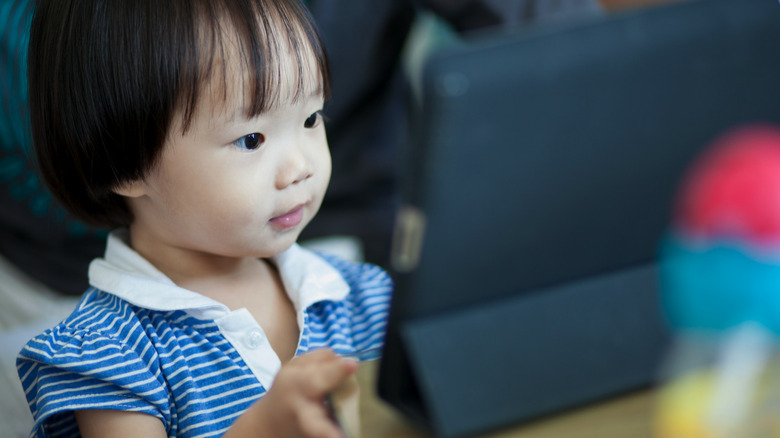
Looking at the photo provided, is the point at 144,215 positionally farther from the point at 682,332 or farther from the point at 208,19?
the point at 682,332

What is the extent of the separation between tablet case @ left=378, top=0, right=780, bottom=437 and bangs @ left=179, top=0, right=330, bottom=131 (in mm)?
318

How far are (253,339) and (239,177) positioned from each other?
0.17m

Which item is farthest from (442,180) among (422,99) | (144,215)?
(144,215)

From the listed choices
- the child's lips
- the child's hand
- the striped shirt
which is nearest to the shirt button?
the striped shirt

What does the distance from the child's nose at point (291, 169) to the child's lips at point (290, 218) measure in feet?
0.12

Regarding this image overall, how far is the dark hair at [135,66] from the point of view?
0.71 metres

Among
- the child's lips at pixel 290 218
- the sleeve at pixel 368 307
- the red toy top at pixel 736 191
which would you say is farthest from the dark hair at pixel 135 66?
the red toy top at pixel 736 191

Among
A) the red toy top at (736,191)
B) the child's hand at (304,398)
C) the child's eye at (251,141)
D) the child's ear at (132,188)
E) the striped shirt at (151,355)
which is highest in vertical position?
the red toy top at (736,191)

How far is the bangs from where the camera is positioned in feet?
2.33

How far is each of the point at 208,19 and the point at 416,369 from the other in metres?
0.42

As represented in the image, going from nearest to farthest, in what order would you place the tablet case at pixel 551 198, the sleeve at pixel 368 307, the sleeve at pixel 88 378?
the tablet case at pixel 551 198 → the sleeve at pixel 88 378 → the sleeve at pixel 368 307

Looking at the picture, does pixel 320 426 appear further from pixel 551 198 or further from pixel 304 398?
pixel 551 198

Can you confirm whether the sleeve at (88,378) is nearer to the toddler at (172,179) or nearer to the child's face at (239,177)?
the toddler at (172,179)

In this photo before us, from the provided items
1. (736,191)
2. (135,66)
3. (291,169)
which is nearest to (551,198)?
(736,191)
